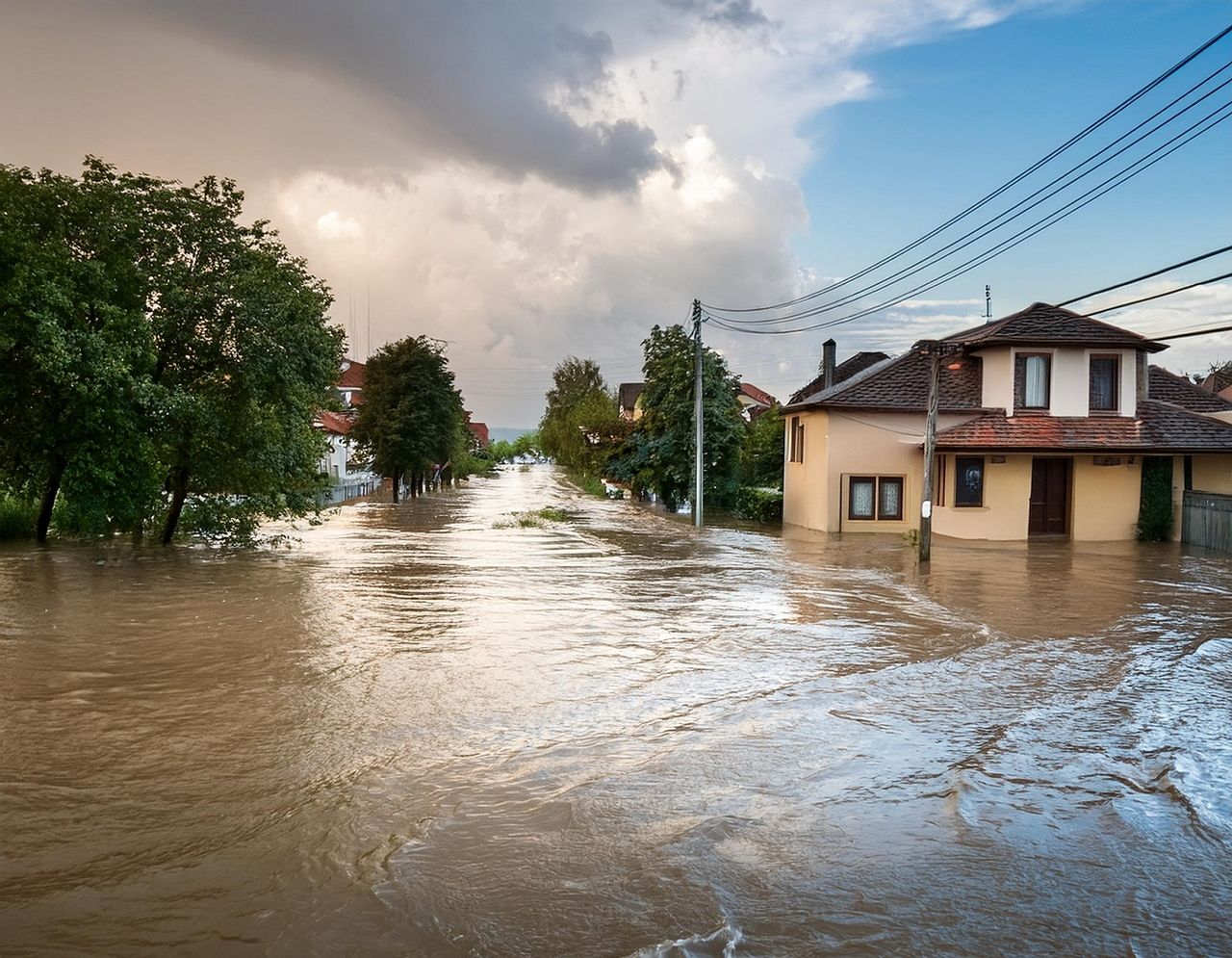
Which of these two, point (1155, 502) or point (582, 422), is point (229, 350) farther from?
point (582, 422)

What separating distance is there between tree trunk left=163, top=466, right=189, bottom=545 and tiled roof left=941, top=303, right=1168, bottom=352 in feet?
73.0

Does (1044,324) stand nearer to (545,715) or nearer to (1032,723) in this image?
(1032,723)

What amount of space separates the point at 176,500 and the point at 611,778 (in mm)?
21416

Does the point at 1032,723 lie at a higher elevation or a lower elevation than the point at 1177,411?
lower

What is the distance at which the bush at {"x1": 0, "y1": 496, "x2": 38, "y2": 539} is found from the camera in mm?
25312

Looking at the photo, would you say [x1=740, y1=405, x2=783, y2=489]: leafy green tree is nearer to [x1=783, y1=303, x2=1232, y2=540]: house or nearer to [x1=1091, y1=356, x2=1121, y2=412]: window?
[x1=783, y1=303, x2=1232, y2=540]: house

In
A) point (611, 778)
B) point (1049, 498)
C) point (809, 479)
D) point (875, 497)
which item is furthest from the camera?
point (809, 479)

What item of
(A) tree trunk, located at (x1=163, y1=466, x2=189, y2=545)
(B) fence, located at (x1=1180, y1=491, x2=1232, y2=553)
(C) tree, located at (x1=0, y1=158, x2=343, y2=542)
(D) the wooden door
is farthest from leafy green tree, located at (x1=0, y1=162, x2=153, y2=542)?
(B) fence, located at (x1=1180, y1=491, x2=1232, y2=553)

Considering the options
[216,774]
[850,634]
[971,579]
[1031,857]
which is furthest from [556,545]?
[1031,857]

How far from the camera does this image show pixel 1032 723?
9.17 m

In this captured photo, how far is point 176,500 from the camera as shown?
83.2 feet

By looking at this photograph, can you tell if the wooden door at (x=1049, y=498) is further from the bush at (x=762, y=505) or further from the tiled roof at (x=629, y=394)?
the tiled roof at (x=629, y=394)

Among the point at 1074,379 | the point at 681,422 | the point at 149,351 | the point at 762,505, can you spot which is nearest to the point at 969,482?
the point at 1074,379

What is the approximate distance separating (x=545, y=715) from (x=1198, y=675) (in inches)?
311
